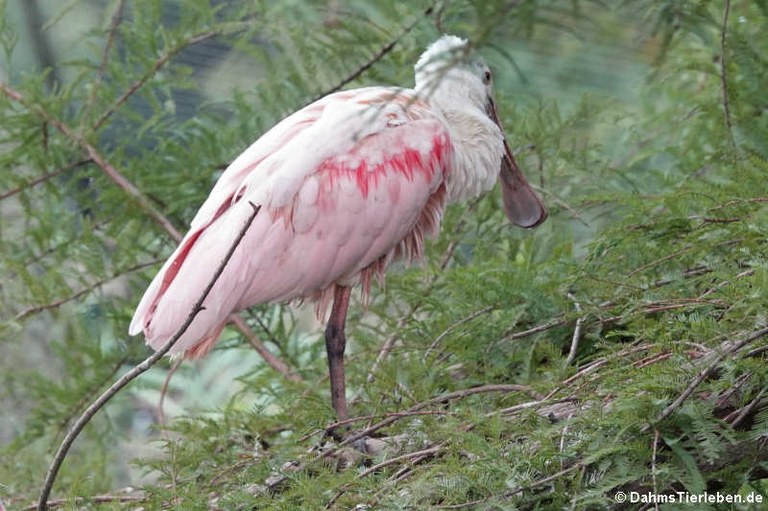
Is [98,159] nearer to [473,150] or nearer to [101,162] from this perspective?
[101,162]

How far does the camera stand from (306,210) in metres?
5.10

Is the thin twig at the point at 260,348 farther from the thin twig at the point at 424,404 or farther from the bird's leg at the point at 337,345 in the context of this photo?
the thin twig at the point at 424,404

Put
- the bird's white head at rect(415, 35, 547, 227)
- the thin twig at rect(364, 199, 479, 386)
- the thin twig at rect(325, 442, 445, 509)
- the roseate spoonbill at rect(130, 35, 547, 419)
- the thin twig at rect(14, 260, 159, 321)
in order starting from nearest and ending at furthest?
1. the thin twig at rect(325, 442, 445, 509)
2. the roseate spoonbill at rect(130, 35, 547, 419)
3. the bird's white head at rect(415, 35, 547, 227)
4. the thin twig at rect(364, 199, 479, 386)
5. the thin twig at rect(14, 260, 159, 321)

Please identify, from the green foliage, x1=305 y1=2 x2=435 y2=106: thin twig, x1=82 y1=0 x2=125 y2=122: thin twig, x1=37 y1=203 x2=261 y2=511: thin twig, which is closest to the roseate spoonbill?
the green foliage

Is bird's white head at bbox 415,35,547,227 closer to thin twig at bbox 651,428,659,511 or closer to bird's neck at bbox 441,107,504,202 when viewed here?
bird's neck at bbox 441,107,504,202

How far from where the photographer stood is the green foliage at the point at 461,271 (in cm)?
353

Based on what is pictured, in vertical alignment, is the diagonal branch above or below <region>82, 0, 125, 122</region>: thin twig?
below

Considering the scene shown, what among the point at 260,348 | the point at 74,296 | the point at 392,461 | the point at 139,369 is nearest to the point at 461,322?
the point at 392,461

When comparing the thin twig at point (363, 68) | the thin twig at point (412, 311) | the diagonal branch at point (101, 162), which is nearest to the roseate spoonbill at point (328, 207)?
the thin twig at point (412, 311)

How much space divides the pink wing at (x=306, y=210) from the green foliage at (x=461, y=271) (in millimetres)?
401

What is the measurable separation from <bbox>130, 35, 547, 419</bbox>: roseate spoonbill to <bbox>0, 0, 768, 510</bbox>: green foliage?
0.32 metres

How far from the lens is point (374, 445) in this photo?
479cm

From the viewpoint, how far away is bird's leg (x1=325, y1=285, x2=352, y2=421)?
17.4ft

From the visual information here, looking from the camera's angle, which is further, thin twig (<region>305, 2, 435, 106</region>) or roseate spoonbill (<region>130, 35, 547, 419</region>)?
thin twig (<region>305, 2, 435, 106</region>)
